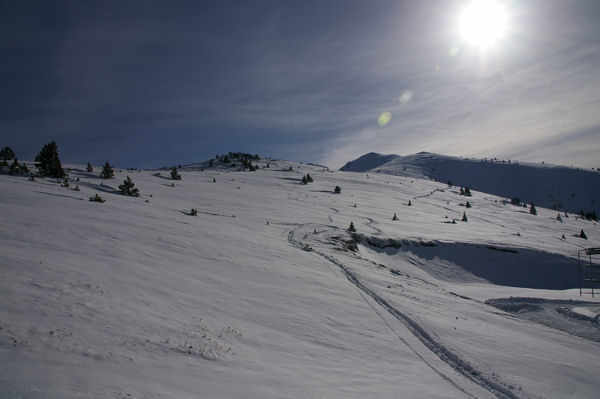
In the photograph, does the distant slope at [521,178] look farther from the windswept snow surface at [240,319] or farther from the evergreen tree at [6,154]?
the evergreen tree at [6,154]

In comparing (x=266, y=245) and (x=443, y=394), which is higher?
(x=266, y=245)

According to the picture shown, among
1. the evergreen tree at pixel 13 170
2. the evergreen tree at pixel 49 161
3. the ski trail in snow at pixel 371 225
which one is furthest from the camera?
the ski trail in snow at pixel 371 225

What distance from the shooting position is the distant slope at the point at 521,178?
5039 inches

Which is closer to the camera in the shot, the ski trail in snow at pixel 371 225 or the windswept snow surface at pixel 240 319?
the windswept snow surface at pixel 240 319

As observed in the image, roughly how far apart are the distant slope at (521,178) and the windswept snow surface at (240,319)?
113m

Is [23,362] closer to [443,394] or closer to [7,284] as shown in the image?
[7,284]

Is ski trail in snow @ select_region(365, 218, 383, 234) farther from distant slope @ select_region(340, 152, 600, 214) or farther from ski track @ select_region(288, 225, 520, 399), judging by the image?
distant slope @ select_region(340, 152, 600, 214)

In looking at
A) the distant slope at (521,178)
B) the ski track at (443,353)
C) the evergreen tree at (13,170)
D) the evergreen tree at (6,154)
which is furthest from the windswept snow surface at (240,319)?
the distant slope at (521,178)

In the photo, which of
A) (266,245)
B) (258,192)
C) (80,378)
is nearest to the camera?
(80,378)

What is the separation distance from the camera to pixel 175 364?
5.19 metres

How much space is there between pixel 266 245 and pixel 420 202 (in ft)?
110

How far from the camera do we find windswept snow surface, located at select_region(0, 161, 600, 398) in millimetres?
4848

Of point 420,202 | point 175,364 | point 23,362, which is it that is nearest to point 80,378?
point 23,362

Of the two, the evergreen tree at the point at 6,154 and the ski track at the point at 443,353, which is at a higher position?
the evergreen tree at the point at 6,154
